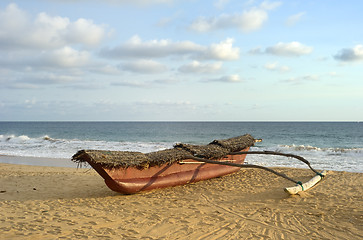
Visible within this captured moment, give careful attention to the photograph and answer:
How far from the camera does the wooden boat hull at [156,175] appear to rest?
20.1 ft

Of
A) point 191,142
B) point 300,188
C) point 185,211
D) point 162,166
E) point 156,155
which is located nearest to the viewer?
point 185,211

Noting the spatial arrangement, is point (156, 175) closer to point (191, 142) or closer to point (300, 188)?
point (300, 188)

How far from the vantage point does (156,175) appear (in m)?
6.99

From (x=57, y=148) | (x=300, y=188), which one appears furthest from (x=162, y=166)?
(x=57, y=148)

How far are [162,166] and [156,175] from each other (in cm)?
26

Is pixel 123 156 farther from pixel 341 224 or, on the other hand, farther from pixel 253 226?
pixel 341 224

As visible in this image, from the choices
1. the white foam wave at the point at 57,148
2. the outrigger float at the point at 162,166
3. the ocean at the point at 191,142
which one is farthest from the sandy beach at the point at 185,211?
the white foam wave at the point at 57,148

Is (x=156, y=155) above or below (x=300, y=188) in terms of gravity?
above

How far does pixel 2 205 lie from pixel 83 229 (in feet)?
8.02

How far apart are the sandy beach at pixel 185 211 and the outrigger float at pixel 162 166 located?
257mm

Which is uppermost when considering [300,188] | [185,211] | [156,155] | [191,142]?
[156,155]

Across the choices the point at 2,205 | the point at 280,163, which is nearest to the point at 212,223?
the point at 2,205

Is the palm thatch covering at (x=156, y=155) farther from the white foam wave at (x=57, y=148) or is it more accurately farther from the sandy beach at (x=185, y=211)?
the white foam wave at (x=57, y=148)

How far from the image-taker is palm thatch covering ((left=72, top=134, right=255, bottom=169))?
5.73 m
